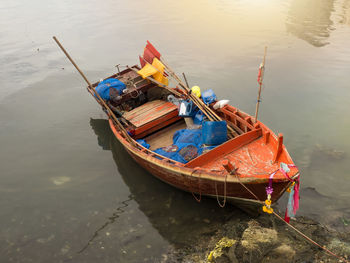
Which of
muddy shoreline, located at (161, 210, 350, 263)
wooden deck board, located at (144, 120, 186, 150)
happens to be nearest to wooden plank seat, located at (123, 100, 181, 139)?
wooden deck board, located at (144, 120, 186, 150)

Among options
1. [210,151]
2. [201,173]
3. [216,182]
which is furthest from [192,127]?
[216,182]

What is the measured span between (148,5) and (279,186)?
104ft

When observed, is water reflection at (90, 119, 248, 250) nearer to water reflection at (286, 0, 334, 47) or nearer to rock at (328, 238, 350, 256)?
rock at (328, 238, 350, 256)

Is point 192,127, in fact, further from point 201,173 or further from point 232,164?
point 201,173

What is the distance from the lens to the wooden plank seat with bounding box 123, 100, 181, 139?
Answer: 1055 centimetres

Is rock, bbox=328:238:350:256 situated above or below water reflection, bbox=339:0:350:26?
below

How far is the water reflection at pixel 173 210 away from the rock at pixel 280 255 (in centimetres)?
148

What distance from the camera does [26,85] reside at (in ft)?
56.9

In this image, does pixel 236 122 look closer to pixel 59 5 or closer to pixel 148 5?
pixel 148 5

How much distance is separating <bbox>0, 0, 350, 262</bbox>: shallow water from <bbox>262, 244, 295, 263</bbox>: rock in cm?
170

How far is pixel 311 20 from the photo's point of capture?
→ 24.0m

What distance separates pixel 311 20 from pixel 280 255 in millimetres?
23484

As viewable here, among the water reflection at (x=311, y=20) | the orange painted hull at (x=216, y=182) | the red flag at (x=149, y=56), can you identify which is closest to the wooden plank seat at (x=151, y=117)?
the orange painted hull at (x=216, y=182)

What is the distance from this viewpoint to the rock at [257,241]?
6645 mm
